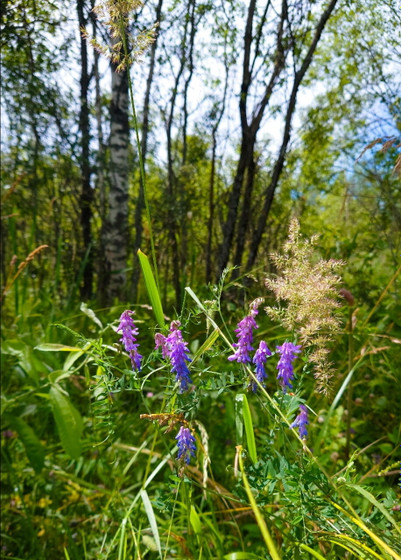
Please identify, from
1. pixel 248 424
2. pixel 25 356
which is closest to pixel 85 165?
pixel 25 356

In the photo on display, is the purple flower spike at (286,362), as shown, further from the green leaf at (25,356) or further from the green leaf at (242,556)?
the green leaf at (25,356)

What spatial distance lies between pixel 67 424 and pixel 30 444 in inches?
8.2

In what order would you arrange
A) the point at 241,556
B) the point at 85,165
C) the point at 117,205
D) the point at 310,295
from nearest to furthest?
the point at 310,295 < the point at 241,556 < the point at 117,205 < the point at 85,165

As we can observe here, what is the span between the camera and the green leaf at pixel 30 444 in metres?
1.38

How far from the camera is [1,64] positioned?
4031mm

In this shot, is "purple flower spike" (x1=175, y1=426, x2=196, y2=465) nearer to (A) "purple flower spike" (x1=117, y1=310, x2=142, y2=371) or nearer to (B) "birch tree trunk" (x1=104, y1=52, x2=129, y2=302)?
(A) "purple flower spike" (x1=117, y1=310, x2=142, y2=371)

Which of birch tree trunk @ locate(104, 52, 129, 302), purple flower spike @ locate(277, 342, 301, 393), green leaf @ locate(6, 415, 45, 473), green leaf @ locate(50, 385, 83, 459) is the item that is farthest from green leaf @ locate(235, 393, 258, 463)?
birch tree trunk @ locate(104, 52, 129, 302)

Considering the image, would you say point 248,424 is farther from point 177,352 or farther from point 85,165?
point 85,165

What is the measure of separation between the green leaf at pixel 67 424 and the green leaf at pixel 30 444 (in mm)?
153

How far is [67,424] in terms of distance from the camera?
4.25 ft

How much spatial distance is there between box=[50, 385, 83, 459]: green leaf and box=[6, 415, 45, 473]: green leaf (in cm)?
15

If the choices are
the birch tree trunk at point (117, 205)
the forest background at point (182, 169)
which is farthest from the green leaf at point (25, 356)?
the birch tree trunk at point (117, 205)

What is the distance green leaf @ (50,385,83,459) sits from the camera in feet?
4.21

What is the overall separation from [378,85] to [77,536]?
17.2ft
